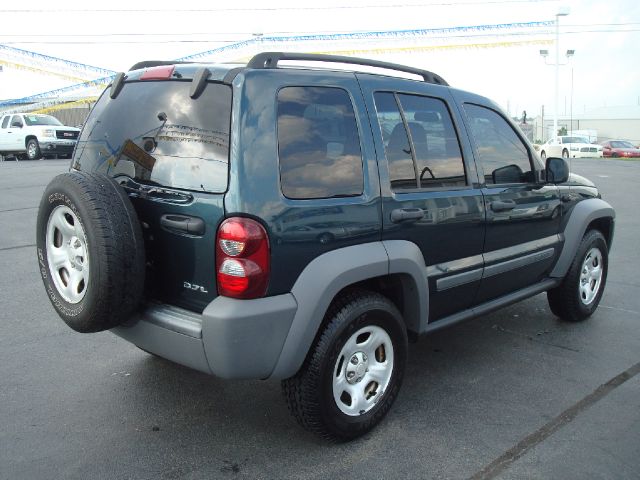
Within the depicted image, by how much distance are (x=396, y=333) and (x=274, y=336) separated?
85cm

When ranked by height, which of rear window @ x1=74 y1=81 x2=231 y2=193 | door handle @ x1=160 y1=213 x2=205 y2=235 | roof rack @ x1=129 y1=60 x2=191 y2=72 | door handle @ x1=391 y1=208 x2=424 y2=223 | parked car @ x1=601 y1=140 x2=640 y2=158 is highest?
roof rack @ x1=129 y1=60 x2=191 y2=72

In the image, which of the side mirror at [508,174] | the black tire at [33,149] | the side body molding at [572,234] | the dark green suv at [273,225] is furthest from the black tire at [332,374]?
the black tire at [33,149]

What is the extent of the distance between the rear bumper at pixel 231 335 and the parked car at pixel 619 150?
39.2 meters

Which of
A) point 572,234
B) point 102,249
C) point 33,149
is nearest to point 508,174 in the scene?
point 572,234

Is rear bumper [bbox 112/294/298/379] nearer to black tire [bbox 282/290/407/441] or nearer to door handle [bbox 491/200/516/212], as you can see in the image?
black tire [bbox 282/290/407/441]

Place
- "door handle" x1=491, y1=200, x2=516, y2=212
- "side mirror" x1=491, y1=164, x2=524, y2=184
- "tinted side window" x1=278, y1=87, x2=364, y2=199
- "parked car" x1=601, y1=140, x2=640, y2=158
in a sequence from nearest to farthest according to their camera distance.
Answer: "tinted side window" x1=278, y1=87, x2=364, y2=199, "door handle" x1=491, y1=200, x2=516, y2=212, "side mirror" x1=491, y1=164, x2=524, y2=184, "parked car" x1=601, y1=140, x2=640, y2=158

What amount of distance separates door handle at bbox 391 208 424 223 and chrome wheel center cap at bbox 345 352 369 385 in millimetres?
749

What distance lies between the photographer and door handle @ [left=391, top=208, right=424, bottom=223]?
3.29 meters

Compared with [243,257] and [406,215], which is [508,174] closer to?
[406,215]

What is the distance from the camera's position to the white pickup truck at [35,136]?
2316 cm

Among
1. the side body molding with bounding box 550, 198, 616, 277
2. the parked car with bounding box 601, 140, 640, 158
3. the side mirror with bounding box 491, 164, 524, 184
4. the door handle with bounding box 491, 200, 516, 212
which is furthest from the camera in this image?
the parked car with bounding box 601, 140, 640, 158

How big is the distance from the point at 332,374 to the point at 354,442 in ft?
1.47

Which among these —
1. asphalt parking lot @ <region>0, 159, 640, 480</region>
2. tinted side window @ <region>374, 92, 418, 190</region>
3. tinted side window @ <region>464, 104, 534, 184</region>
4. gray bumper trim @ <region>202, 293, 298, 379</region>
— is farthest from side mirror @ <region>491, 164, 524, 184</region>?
gray bumper trim @ <region>202, 293, 298, 379</region>

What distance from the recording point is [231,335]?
2.71 meters
